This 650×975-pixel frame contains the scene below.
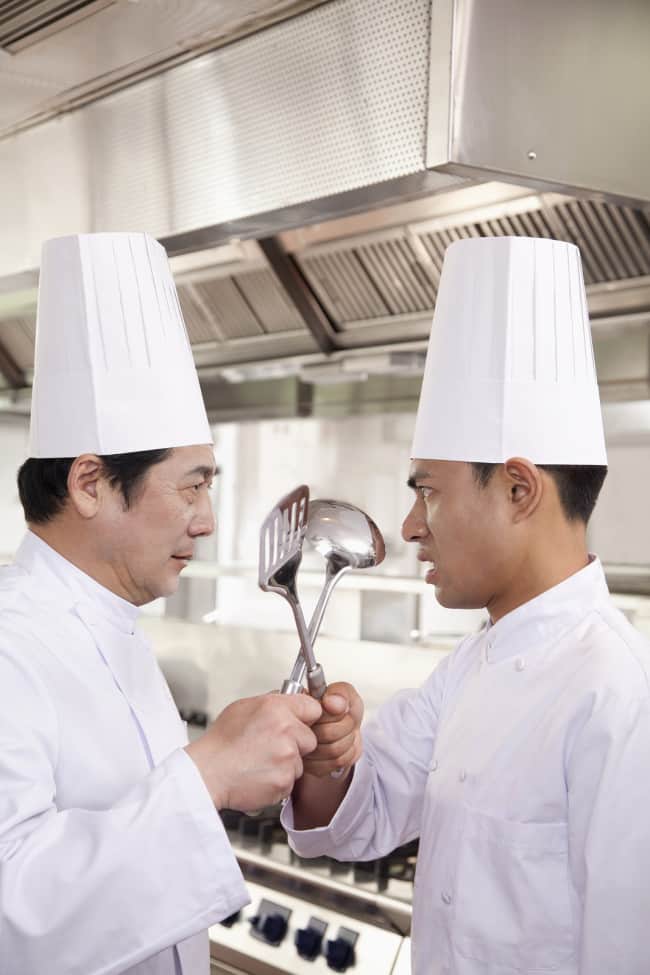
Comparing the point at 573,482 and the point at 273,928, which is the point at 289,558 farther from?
the point at 273,928

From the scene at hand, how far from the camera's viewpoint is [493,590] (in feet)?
4.81

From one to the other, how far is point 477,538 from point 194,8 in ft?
3.56

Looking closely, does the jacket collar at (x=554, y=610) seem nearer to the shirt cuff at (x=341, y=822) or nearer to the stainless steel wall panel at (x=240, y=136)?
the shirt cuff at (x=341, y=822)

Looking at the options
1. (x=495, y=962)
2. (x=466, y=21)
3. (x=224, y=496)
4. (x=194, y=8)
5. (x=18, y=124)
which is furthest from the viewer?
(x=224, y=496)

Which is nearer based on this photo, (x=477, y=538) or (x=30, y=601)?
(x=30, y=601)

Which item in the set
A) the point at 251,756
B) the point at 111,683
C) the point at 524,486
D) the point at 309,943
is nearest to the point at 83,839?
the point at 251,756

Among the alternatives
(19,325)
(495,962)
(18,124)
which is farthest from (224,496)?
(495,962)

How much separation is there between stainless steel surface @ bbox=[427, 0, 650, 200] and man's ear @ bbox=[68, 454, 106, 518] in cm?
69

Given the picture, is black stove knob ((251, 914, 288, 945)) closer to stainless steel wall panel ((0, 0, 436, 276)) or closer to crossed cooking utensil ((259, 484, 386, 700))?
crossed cooking utensil ((259, 484, 386, 700))

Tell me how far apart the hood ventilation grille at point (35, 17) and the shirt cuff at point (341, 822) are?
1.36 metres

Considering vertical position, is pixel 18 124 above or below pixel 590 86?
above

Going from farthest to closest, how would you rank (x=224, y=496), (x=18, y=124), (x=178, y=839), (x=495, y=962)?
(x=224, y=496), (x=18, y=124), (x=495, y=962), (x=178, y=839)

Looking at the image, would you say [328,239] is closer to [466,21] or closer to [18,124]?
[18,124]

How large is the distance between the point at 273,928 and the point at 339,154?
63.7 inches
